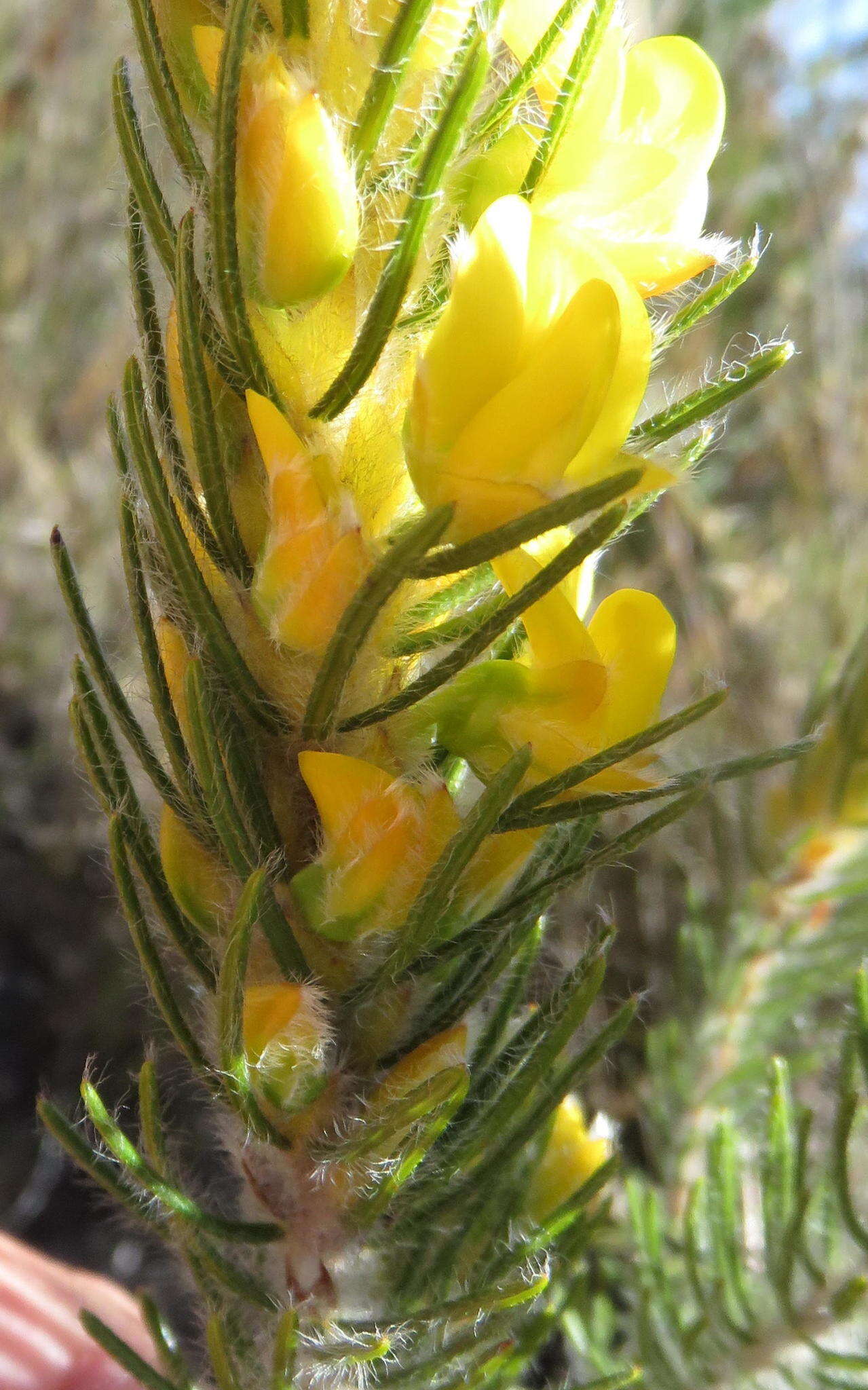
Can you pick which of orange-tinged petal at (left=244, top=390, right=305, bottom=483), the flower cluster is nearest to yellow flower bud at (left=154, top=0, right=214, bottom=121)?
the flower cluster

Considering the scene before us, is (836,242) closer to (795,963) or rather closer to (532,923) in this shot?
(795,963)

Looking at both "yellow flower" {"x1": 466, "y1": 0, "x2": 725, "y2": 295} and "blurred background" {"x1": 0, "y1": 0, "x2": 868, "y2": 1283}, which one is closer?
"yellow flower" {"x1": 466, "y1": 0, "x2": 725, "y2": 295}

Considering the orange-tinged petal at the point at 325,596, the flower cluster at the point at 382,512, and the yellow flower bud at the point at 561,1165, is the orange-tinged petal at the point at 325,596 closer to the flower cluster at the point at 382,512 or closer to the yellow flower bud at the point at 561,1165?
the flower cluster at the point at 382,512

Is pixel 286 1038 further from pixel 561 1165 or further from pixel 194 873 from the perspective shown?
pixel 561 1165

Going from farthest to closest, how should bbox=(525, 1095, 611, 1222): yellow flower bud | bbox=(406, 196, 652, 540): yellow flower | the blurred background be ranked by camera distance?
1. the blurred background
2. bbox=(525, 1095, 611, 1222): yellow flower bud
3. bbox=(406, 196, 652, 540): yellow flower

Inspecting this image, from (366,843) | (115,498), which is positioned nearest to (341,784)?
(366,843)

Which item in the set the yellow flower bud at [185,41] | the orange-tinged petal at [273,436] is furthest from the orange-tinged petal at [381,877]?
the yellow flower bud at [185,41]

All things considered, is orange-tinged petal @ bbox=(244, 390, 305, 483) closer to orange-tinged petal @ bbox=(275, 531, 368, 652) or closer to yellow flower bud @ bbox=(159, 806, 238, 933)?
orange-tinged petal @ bbox=(275, 531, 368, 652)
